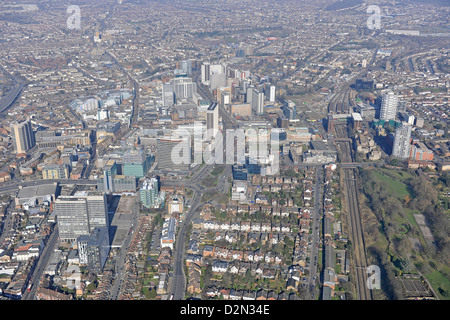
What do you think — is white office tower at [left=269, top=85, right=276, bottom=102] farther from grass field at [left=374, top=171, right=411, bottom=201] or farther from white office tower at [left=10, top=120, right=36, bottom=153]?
white office tower at [left=10, top=120, right=36, bottom=153]

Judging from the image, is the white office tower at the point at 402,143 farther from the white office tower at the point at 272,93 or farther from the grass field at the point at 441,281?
the white office tower at the point at 272,93

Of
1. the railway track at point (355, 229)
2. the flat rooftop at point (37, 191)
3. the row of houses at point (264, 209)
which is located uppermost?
the flat rooftop at point (37, 191)

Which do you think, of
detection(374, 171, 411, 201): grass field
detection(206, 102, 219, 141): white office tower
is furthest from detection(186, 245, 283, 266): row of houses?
detection(206, 102, 219, 141): white office tower

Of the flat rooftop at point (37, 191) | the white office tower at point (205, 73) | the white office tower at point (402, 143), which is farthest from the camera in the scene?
the white office tower at point (205, 73)

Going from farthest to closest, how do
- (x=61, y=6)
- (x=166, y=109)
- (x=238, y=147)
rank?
1. (x=61, y=6)
2. (x=166, y=109)
3. (x=238, y=147)

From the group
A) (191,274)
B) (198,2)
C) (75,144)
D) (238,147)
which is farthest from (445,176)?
(198,2)

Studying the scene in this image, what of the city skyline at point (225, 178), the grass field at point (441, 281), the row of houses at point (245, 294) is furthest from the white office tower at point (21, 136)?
the grass field at point (441, 281)

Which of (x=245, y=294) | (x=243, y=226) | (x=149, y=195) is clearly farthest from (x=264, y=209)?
(x=245, y=294)

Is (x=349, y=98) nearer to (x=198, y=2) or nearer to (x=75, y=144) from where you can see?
(x=75, y=144)
